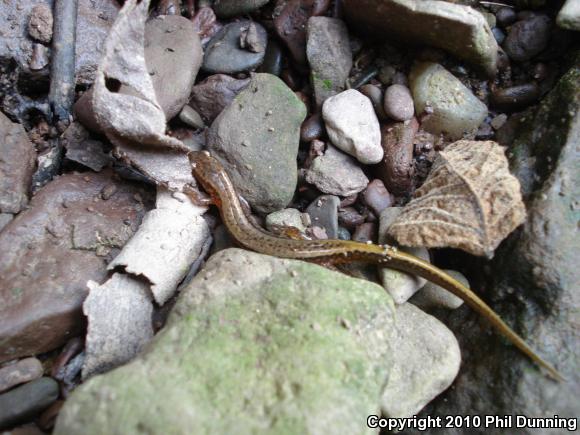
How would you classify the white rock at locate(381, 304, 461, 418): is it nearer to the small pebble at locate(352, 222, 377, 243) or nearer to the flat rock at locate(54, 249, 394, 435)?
the flat rock at locate(54, 249, 394, 435)

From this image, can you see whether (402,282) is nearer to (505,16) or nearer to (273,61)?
(273,61)

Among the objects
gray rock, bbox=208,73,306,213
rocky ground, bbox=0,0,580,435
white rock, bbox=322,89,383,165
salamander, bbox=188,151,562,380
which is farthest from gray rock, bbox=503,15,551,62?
salamander, bbox=188,151,562,380

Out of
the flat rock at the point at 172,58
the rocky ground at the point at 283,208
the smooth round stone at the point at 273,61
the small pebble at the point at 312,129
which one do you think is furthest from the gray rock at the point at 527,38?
the flat rock at the point at 172,58

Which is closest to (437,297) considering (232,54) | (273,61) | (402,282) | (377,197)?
(402,282)

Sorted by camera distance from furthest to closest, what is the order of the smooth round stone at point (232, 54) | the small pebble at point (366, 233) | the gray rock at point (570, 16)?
the smooth round stone at point (232, 54)
the small pebble at point (366, 233)
the gray rock at point (570, 16)

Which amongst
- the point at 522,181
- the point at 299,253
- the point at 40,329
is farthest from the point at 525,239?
the point at 40,329

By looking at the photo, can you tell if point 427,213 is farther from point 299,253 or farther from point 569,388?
point 569,388

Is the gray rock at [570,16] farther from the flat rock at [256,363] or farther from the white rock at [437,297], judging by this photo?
the flat rock at [256,363]
